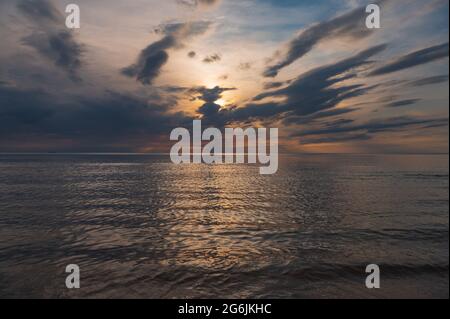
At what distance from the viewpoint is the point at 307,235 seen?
22.5 metres

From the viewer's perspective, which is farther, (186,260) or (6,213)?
(6,213)

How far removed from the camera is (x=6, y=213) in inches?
1204

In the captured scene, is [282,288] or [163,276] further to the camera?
[163,276]

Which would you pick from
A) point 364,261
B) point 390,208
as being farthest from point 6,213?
point 390,208

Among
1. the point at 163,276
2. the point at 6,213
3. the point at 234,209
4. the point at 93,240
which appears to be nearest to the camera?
the point at 163,276

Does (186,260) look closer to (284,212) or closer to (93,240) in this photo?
(93,240)

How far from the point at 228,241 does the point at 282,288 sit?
789cm
